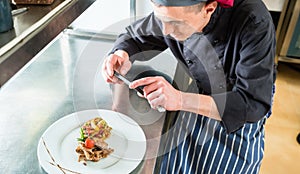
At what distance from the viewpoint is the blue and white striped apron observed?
89 centimetres

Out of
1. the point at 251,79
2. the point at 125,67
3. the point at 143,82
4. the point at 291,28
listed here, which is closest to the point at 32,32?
the point at 143,82

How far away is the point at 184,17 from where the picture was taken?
28.5 inches

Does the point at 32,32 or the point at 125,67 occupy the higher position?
the point at 32,32

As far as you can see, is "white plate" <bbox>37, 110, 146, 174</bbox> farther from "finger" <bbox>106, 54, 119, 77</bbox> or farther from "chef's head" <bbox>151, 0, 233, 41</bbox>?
"chef's head" <bbox>151, 0, 233, 41</bbox>

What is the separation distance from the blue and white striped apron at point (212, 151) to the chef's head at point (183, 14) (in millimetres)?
277

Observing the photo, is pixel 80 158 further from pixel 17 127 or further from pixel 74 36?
pixel 74 36

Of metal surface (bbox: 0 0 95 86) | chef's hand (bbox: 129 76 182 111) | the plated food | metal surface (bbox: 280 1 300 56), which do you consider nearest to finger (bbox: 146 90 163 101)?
chef's hand (bbox: 129 76 182 111)

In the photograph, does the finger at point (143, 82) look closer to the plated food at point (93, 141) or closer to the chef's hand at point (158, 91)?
the chef's hand at point (158, 91)

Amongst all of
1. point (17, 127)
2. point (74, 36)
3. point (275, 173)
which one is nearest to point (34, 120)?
point (17, 127)

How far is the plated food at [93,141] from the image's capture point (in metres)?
0.69

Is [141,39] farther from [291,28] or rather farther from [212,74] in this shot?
[291,28]

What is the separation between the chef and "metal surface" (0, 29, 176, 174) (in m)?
0.06

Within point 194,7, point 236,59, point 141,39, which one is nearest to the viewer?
point 194,7

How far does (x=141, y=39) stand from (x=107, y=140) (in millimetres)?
364
